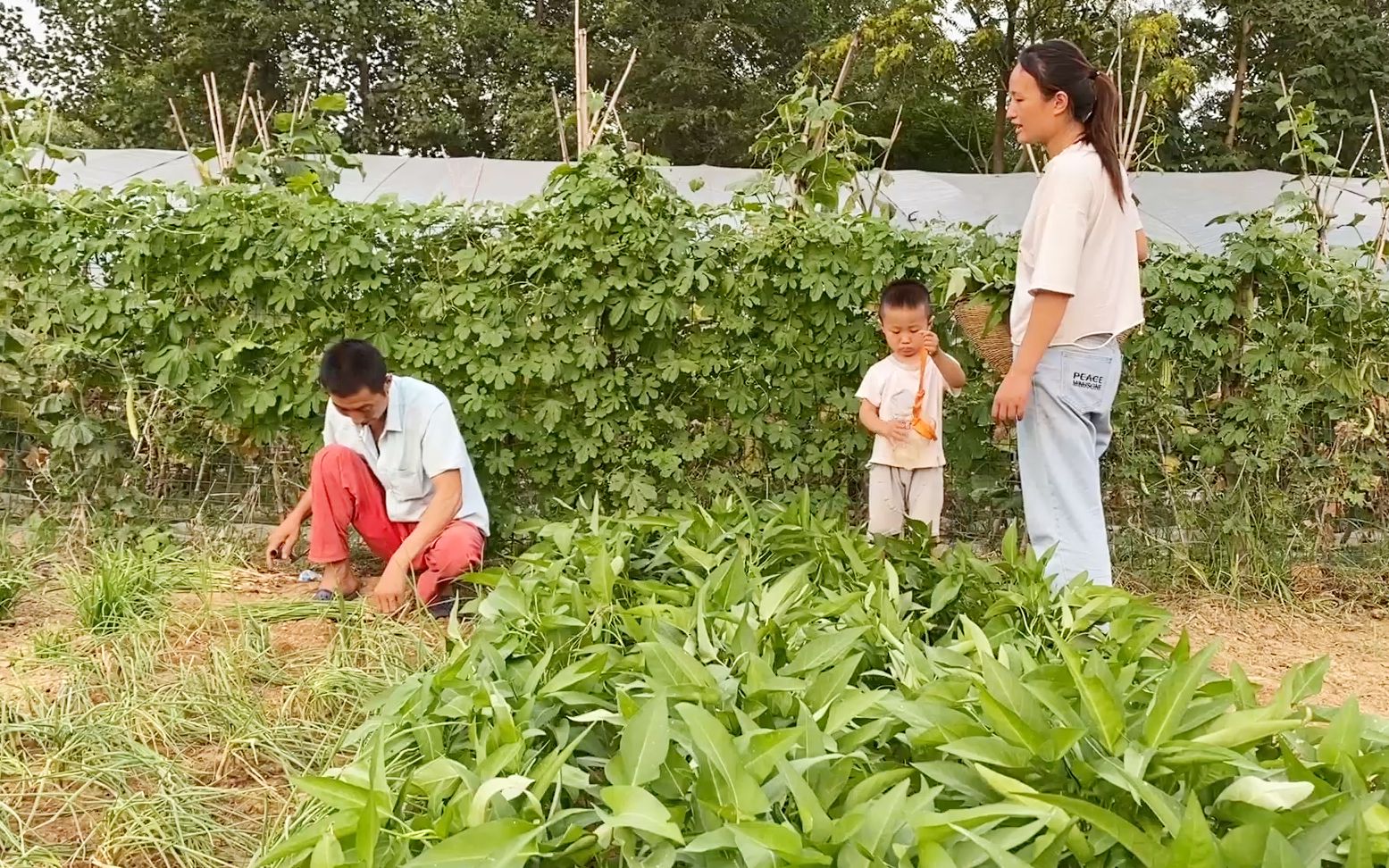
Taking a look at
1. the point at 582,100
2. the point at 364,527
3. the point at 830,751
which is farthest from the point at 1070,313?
the point at 582,100

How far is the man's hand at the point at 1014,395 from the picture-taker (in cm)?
258

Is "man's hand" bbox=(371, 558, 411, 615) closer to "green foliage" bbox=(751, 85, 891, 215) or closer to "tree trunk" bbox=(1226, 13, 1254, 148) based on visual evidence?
"green foliage" bbox=(751, 85, 891, 215)

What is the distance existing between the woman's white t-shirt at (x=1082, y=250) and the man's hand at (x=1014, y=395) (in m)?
0.15

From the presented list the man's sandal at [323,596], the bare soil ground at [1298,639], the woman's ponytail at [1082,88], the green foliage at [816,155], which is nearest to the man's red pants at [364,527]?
the man's sandal at [323,596]

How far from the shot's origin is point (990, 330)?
11.2 feet

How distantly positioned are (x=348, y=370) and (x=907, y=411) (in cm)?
184

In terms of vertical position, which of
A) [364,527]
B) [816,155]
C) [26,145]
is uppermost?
[26,145]

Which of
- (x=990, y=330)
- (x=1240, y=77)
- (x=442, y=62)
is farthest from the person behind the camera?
(x=442, y=62)

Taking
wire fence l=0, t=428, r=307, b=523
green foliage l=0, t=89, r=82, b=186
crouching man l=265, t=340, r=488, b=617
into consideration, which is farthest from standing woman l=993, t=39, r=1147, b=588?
green foliage l=0, t=89, r=82, b=186

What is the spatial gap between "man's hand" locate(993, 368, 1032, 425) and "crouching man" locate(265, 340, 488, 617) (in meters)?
1.68

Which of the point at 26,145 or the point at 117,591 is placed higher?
the point at 26,145

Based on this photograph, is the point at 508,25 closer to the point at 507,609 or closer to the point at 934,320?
the point at 934,320

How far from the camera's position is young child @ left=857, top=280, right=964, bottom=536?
3459 millimetres

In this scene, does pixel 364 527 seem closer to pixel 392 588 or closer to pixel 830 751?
pixel 392 588
